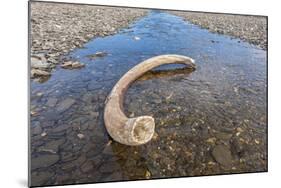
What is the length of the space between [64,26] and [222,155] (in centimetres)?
127

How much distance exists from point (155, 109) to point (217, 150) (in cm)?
48

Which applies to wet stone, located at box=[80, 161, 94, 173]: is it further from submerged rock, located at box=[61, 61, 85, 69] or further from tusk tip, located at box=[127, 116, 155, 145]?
submerged rock, located at box=[61, 61, 85, 69]

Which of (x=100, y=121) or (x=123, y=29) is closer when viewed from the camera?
(x=100, y=121)

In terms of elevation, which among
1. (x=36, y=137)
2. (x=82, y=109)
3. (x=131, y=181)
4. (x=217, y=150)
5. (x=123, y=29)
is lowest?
(x=131, y=181)

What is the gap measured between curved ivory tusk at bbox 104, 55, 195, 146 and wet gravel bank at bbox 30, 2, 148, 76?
0.97 ft

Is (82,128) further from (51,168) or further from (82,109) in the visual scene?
(51,168)

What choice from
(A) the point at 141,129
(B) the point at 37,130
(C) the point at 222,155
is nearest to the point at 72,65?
(B) the point at 37,130

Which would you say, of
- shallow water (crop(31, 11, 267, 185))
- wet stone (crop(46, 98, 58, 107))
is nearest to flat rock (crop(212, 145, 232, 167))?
shallow water (crop(31, 11, 267, 185))

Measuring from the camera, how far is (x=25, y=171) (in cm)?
202

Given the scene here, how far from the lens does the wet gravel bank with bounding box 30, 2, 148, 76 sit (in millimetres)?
2057

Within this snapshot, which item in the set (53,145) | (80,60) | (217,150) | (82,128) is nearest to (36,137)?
(53,145)

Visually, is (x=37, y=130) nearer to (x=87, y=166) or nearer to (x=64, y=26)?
(x=87, y=166)

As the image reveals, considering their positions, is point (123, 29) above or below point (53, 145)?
above

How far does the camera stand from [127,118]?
2.08m
